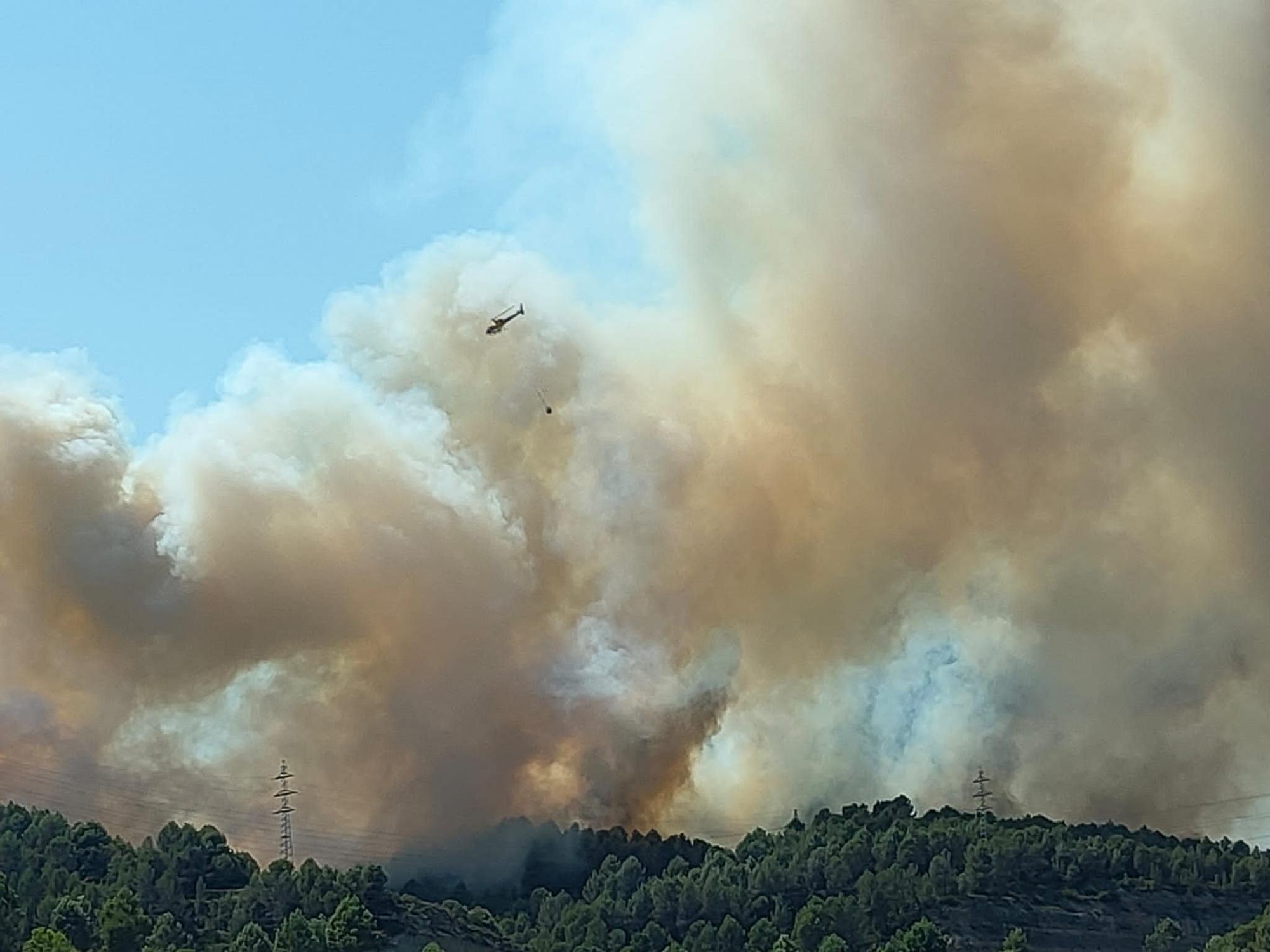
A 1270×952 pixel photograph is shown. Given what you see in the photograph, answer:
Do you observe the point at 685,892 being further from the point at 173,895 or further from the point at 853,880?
the point at 173,895

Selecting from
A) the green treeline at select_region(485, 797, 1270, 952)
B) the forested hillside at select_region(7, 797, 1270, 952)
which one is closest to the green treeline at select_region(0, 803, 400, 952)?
the forested hillside at select_region(7, 797, 1270, 952)

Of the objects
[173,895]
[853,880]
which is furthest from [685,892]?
[173,895]

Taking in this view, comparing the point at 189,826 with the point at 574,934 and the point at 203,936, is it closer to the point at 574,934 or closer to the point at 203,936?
the point at 203,936

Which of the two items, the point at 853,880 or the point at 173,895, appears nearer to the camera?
the point at 173,895

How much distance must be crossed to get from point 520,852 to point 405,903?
1066 cm

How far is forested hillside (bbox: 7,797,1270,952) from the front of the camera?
12331 centimetres

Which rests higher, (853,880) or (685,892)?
(853,880)

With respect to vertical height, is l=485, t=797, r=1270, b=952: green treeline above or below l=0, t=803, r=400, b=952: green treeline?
above

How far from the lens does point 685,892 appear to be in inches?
5369

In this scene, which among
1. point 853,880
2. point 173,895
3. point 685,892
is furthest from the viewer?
point 853,880

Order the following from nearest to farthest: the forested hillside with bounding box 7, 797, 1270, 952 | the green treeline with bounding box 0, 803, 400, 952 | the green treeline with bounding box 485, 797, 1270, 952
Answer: the green treeline with bounding box 0, 803, 400, 952, the forested hillside with bounding box 7, 797, 1270, 952, the green treeline with bounding box 485, 797, 1270, 952

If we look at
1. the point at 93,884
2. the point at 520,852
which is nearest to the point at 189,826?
the point at 93,884

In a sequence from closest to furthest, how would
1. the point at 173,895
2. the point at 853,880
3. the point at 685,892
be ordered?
1. the point at 173,895
2. the point at 685,892
3. the point at 853,880

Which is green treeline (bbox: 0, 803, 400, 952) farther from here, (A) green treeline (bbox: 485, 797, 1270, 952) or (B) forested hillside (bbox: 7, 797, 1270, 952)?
(A) green treeline (bbox: 485, 797, 1270, 952)
